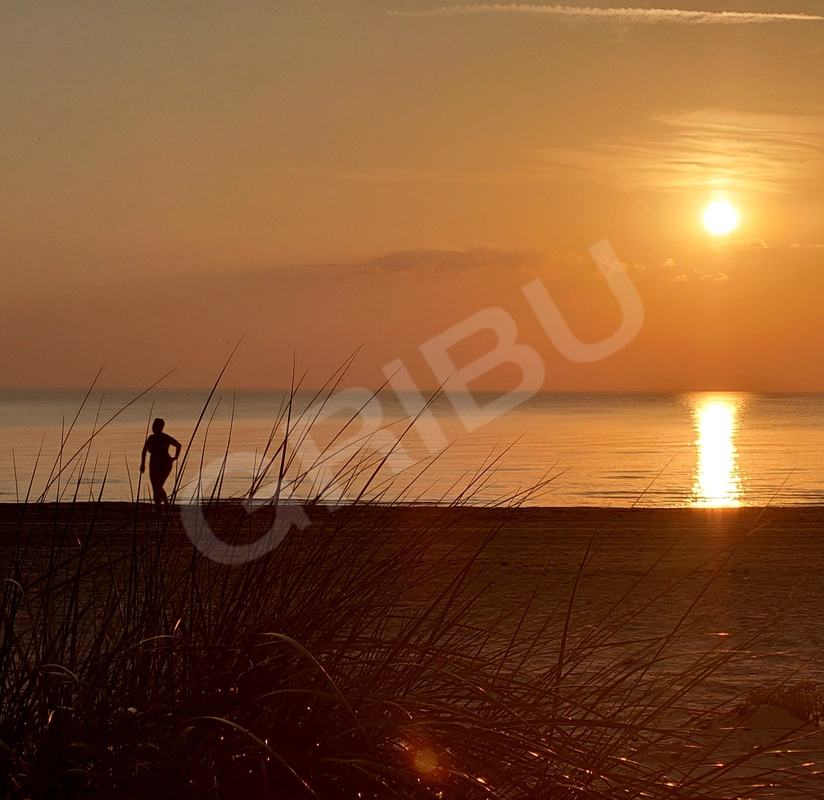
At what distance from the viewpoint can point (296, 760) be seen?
208 centimetres

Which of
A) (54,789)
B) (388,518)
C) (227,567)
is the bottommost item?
(54,789)

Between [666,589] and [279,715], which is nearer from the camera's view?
[279,715]

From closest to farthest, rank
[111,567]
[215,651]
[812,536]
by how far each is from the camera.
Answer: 1. [215,651]
2. [111,567]
3. [812,536]

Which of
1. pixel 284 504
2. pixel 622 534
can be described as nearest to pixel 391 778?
pixel 284 504

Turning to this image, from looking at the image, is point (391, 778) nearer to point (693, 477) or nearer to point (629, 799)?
point (629, 799)

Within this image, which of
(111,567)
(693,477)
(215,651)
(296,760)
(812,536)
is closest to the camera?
(296,760)

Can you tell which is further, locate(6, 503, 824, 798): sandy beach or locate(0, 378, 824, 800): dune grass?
locate(6, 503, 824, 798): sandy beach

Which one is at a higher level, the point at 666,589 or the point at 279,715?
the point at 666,589

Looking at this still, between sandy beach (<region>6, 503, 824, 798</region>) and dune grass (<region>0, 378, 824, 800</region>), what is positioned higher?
sandy beach (<region>6, 503, 824, 798</region>)

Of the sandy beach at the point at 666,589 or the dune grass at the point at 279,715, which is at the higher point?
the sandy beach at the point at 666,589

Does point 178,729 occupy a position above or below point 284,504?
below

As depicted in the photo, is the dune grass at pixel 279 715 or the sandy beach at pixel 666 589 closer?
the dune grass at pixel 279 715

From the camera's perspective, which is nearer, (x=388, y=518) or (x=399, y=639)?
(x=399, y=639)

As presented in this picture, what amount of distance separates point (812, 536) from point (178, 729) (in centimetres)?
1534
